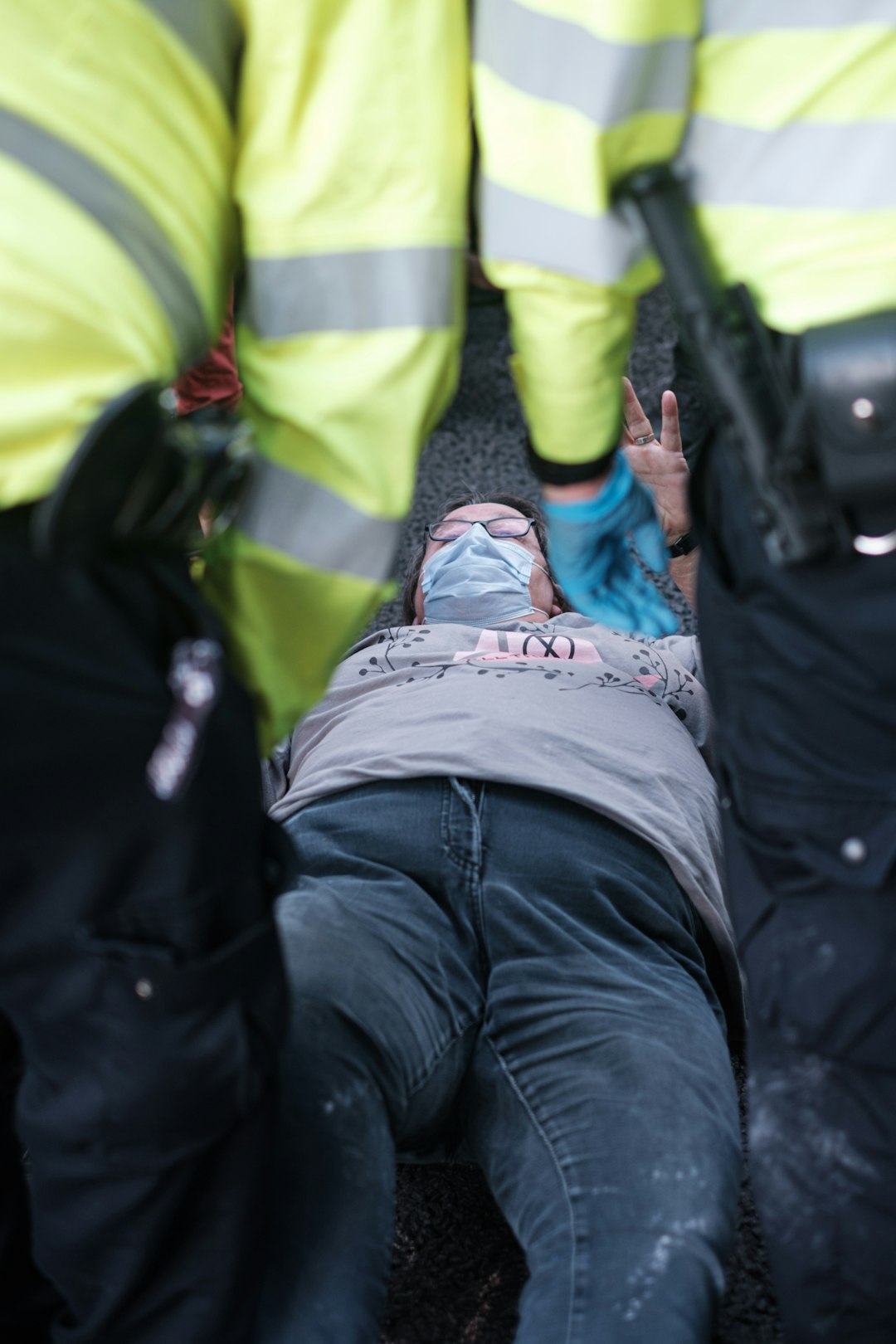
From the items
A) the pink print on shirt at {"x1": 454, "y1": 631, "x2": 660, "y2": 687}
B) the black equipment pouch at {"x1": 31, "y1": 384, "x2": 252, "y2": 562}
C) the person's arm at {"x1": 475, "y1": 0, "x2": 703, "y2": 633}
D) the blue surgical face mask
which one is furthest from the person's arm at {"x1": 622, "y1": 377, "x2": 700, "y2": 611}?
the black equipment pouch at {"x1": 31, "y1": 384, "x2": 252, "y2": 562}

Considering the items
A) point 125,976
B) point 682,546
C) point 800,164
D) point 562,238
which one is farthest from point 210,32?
point 682,546

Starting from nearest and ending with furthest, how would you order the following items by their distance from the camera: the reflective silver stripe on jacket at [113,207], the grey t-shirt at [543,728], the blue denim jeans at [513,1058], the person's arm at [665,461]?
1. the reflective silver stripe on jacket at [113,207]
2. the blue denim jeans at [513,1058]
3. the grey t-shirt at [543,728]
4. the person's arm at [665,461]

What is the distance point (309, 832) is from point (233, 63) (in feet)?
2.48

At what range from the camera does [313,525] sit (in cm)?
78

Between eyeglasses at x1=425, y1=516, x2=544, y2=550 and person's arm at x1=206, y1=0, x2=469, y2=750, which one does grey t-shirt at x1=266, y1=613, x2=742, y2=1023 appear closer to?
eyeglasses at x1=425, y1=516, x2=544, y2=550

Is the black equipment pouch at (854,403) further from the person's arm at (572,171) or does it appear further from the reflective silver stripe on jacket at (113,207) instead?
the reflective silver stripe on jacket at (113,207)

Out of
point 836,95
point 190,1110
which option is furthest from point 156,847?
point 836,95

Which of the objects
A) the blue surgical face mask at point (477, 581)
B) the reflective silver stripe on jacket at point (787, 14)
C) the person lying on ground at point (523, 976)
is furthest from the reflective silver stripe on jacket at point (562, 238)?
the blue surgical face mask at point (477, 581)

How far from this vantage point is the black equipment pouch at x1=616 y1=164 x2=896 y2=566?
70 cm

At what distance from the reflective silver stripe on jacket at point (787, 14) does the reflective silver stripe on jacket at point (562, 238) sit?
0.11m

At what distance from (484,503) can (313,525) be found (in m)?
1.09

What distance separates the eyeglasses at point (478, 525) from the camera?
5.84 ft

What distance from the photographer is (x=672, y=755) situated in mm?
1366

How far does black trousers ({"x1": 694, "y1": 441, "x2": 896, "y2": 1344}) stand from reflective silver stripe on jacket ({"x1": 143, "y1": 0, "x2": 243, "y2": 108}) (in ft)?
1.16
